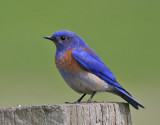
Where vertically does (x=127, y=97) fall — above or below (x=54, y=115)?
above

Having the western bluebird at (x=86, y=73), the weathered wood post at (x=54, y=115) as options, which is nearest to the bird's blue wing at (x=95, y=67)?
the western bluebird at (x=86, y=73)

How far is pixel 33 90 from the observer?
46.8 feet

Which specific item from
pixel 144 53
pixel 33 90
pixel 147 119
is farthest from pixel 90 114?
pixel 144 53

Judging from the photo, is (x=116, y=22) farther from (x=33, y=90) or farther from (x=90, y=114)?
(x=90, y=114)

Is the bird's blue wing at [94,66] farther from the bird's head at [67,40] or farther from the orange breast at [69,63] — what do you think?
the bird's head at [67,40]

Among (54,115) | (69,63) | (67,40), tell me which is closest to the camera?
(54,115)

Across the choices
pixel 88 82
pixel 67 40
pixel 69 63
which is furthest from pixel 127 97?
pixel 67 40

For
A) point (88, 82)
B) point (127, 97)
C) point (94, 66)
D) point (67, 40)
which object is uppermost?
point (67, 40)

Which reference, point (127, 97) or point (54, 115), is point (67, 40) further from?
point (54, 115)

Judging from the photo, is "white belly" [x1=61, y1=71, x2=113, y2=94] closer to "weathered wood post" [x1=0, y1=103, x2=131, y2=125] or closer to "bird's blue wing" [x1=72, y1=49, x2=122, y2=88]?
"bird's blue wing" [x1=72, y1=49, x2=122, y2=88]

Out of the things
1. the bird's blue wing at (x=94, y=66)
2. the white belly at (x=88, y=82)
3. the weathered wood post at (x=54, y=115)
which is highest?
the bird's blue wing at (x=94, y=66)

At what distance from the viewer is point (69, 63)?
7.94 m

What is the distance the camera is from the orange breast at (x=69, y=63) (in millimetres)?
7883

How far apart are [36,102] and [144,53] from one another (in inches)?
268
